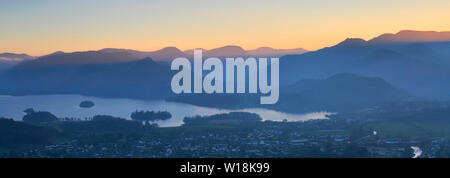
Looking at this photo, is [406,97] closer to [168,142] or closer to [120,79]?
[168,142]

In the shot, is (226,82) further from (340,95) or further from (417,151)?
(417,151)

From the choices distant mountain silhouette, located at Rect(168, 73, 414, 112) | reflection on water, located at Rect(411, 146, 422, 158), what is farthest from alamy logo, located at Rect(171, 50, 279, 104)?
reflection on water, located at Rect(411, 146, 422, 158)

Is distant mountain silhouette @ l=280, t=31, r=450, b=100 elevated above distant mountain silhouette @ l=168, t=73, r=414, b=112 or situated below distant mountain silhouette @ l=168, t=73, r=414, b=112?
above

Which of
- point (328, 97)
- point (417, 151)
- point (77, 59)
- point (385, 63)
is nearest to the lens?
point (417, 151)

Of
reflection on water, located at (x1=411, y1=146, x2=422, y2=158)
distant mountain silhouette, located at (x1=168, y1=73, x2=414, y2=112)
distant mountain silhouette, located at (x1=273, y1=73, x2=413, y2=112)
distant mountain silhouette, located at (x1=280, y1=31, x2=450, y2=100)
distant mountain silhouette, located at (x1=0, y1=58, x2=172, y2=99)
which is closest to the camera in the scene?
reflection on water, located at (x1=411, y1=146, x2=422, y2=158)

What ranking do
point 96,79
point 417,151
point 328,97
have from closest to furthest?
point 417,151
point 328,97
point 96,79

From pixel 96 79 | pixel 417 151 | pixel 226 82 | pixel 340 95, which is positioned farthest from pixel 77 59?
pixel 417 151

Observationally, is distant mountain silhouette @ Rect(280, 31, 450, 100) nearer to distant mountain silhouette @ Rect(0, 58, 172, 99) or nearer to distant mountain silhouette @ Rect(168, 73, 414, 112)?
distant mountain silhouette @ Rect(168, 73, 414, 112)

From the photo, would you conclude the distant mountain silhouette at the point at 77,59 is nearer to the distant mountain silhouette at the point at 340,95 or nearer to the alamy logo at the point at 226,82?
the alamy logo at the point at 226,82

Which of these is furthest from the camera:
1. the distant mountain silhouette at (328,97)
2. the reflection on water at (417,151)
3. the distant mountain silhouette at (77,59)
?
the distant mountain silhouette at (77,59)

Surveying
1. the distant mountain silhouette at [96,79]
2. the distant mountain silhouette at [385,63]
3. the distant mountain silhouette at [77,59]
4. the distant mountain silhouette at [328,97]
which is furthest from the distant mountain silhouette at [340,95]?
the distant mountain silhouette at [77,59]
